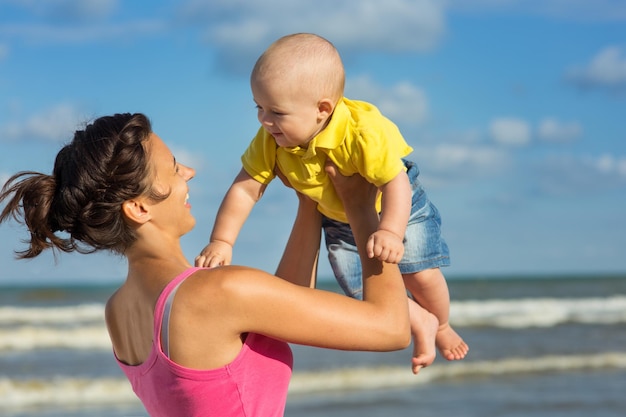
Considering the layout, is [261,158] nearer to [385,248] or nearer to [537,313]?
[385,248]

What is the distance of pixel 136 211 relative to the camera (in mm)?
2129

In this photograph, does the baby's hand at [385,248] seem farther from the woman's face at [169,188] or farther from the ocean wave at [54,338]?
the ocean wave at [54,338]

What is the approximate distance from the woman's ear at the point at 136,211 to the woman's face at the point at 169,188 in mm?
22

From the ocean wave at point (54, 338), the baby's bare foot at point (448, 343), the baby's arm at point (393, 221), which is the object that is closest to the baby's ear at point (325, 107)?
the baby's arm at point (393, 221)

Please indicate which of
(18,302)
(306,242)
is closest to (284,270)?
(306,242)

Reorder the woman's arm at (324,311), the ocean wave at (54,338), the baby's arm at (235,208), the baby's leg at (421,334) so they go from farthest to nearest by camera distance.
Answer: the ocean wave at (54,338)
the baby's leg at (421,334)
the baby's arm at (235,208)
the woman's arm at (324,311)

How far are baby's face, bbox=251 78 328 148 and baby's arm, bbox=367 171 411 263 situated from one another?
0.28m

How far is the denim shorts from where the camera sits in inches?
107

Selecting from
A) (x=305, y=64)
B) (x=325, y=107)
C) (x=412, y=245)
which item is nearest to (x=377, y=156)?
(x=325, y=107)

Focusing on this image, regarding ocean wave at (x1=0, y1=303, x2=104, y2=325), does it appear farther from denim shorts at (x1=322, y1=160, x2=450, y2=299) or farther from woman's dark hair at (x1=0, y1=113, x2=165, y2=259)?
woman's dark hair at (x1=0, y1=113, x2=165, y2=259)

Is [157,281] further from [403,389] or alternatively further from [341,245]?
[403,389]

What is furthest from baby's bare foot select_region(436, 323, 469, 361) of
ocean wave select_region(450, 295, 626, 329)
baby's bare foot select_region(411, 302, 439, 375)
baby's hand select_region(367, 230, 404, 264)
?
ocean wave select_region(450, 295, 626, 329)

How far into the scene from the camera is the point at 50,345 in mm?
10828

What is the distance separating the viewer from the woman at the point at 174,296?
1968 millimetres
